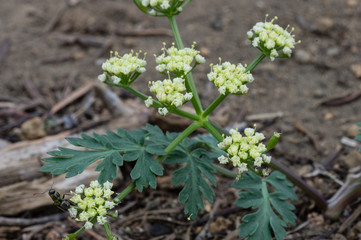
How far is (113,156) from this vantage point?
3.04m

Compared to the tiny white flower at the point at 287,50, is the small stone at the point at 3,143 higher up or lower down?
lower down

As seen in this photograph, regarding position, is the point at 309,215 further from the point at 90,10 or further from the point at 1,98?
the point at 90,10

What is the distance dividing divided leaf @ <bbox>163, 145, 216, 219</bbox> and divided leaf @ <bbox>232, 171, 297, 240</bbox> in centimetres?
27

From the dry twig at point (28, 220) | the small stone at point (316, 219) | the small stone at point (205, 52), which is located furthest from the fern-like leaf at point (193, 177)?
the small stone at point (205, 52)

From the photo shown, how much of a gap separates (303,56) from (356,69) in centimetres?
72

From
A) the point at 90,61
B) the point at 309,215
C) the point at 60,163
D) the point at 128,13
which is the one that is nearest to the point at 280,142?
the point at 309,215

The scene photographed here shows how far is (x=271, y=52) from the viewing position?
315 centimetres

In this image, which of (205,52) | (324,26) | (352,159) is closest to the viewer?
(352,159)

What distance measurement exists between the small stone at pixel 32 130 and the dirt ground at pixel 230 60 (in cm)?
Result: 13

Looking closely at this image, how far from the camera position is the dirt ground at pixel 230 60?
4.07m

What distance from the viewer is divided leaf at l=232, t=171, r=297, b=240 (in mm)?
3021

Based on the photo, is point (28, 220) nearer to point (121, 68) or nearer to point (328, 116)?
point (121, 68)

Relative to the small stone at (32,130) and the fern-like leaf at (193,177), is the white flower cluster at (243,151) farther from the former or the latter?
the small stone at (32,130)

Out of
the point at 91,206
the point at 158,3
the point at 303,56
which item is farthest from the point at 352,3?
the point at 91,206
